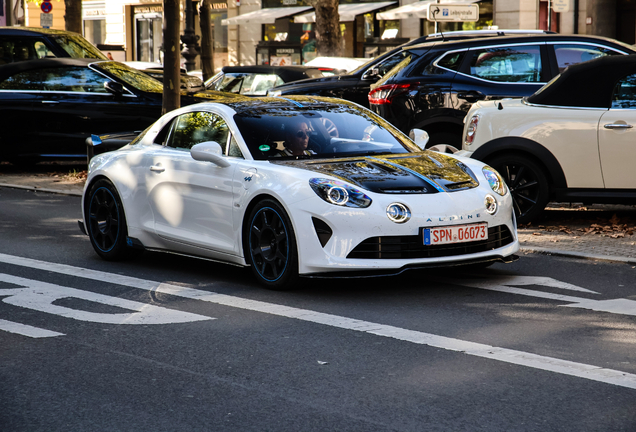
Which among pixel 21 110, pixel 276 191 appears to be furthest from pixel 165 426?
pixel 21 110

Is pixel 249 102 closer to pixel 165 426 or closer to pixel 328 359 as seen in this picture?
pixel 328 359

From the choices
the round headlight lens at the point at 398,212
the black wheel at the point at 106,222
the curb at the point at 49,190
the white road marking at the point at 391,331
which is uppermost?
the round headlight lens at the point at 398,212

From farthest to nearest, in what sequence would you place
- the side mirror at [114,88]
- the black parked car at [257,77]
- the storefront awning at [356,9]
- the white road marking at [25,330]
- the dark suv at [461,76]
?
the storefront awning at [356,9]
the black parked car at [257,77]
the side mirror at [114,88]
the dark suv at [461,76]
the white road marking at [25,330]

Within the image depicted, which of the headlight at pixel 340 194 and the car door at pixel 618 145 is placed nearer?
the headlight at pixel 340 194

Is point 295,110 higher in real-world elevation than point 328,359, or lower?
higher

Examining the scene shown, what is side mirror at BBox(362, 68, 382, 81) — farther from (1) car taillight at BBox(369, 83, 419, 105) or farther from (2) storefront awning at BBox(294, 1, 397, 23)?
(2) storefront awning at BBox(294, 1, 397, 23)

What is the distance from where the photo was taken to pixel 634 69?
9.27m

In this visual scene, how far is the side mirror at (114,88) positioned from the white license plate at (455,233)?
966 centimetres

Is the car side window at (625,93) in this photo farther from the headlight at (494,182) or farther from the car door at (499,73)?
the headlight at (494,182)

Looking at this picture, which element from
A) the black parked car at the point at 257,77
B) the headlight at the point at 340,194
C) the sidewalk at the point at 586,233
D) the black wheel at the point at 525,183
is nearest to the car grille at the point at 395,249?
the headlight at the point at 340,194

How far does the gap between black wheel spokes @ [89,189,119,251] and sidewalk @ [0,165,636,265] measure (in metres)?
3.46

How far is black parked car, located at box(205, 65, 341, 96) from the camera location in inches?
683

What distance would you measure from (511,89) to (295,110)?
4968mm

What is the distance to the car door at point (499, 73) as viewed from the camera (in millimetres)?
11719
